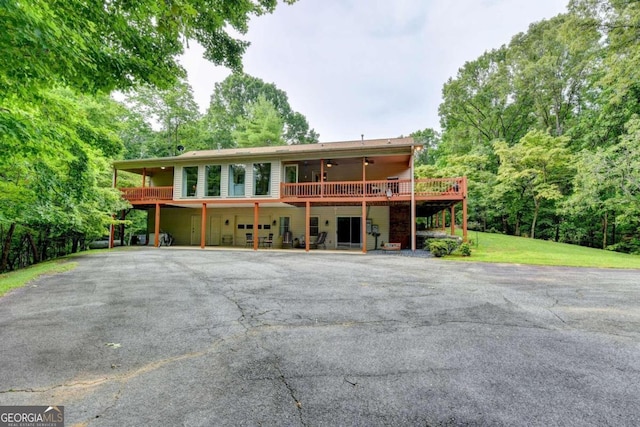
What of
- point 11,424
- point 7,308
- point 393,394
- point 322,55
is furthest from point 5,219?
point 322,55

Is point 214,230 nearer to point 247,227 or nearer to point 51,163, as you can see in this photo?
point 247,227

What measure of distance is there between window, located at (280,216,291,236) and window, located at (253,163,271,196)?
8.67 ft

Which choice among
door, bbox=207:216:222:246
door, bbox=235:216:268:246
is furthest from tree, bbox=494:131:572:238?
door, bbox=207:216:222:246

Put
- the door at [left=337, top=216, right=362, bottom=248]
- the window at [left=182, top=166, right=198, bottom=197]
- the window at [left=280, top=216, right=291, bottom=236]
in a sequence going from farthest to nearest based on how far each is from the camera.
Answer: the window at [left=280, top=216, right=291, bottom=236] → the window at [left=182, top=166, right=198, bottom=197] → the door at [left=337, top=216, right=362, bottom=248]

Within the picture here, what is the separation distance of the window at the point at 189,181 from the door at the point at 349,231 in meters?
8.34

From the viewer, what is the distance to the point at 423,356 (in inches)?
107

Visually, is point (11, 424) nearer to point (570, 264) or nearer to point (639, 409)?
point (639, 409)

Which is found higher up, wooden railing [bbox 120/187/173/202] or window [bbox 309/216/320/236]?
wooden railing [bbox 120/187/173/202]

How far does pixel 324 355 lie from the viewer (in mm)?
2746

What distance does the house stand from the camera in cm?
1356

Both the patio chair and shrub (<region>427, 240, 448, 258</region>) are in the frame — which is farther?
the patio chair

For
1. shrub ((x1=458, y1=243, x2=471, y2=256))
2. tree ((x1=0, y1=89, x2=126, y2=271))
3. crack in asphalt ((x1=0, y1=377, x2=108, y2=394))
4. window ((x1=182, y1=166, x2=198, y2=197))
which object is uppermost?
window ((x1=182, y1=166, x2=198, y2=197))

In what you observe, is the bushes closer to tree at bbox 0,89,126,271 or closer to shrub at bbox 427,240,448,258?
shrub at bbox 427,240,448,258

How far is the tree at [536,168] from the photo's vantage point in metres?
17.6
